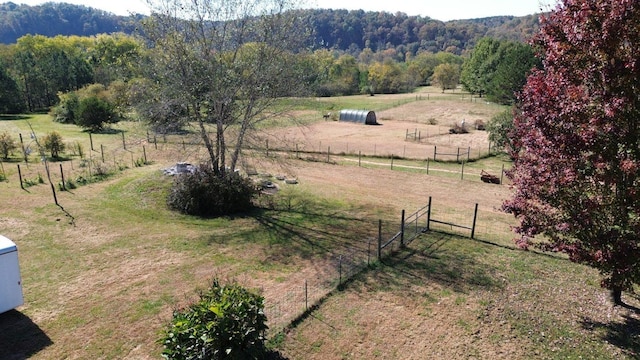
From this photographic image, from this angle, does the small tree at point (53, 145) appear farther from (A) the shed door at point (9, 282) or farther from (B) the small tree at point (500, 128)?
(B) the small tree at point (500, 128)

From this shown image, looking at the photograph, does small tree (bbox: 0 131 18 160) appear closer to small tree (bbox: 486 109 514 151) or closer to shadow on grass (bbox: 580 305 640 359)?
shadow on grass (bbox: 580 305 640 359)

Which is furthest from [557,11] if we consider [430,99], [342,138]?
[430,99]

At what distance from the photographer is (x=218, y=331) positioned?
804 cm

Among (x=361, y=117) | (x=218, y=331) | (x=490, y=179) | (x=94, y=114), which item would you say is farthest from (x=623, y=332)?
(x=361, y=117)

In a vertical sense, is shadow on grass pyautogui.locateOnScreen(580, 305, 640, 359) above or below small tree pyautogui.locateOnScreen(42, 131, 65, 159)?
below

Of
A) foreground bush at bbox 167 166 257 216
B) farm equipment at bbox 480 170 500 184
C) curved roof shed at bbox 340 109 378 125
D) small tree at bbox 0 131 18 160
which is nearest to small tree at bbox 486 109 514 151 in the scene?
farm equipment at bbox 480 170 500 184

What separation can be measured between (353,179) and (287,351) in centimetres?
1878

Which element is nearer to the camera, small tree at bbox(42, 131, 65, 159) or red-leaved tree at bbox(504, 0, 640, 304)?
red-leaved tree at bbox(504, 0, 640, 304)

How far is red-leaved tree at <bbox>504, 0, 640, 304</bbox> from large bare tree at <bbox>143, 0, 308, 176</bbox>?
13001 mm

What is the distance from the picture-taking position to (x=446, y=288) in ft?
41.4

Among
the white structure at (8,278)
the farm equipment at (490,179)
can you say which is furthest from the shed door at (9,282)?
the farm equipment at (490,179)

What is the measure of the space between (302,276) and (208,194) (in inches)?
314

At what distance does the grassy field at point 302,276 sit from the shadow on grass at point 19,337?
4 cm

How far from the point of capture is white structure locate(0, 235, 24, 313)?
10.6 meters
